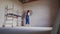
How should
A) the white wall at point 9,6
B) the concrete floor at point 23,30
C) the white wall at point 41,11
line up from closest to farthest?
the concrete floor at point 23,30 → the white wall at point 9,6 → the white wall at point 41,11

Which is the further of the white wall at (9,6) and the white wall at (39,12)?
the white wall at (39,12)

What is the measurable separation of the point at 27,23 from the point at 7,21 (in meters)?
0.54

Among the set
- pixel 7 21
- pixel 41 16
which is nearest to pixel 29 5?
pixel 41 16

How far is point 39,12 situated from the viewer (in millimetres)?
3256

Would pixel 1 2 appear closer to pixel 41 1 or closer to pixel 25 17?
pixel 25 17

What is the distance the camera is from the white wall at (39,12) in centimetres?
321

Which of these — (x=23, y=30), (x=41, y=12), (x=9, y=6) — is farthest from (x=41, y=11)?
(x=23, y=30)

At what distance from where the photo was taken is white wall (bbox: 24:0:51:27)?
3.21m

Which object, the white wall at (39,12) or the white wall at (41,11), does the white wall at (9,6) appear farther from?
the white wall at (39,12)

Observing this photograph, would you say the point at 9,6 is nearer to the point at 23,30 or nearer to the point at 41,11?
the point at 41,11

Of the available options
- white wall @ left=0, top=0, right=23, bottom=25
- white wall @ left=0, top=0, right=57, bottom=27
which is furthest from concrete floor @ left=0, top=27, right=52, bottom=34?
white wall @ left=0, top=0, right=57, bottom=27

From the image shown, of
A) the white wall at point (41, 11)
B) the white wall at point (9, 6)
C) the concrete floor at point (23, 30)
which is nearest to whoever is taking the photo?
the concrete floor at point (23, 30)

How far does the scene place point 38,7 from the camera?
3254 mm

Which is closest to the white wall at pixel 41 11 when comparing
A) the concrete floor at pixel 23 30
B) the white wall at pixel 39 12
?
the white wall at pixel 39 12
